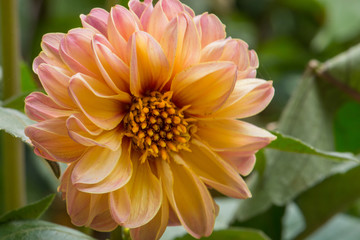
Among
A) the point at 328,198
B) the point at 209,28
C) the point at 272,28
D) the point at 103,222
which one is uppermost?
the point at 209,28

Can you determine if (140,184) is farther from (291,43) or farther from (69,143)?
(291,43)

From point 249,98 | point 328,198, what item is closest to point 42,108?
point 249,98

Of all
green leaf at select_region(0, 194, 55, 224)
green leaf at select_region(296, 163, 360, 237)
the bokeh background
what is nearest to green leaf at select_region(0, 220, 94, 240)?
green leaf at select_region(0, 194, 55, 224)

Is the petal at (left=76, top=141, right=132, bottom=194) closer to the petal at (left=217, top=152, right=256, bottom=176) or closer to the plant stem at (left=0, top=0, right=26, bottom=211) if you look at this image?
the petal at (left=217, top=152, right=256, bottom=176)

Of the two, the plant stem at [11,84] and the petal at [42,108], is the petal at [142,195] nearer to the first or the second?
the petal at [42,108]

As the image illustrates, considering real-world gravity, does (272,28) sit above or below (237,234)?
below

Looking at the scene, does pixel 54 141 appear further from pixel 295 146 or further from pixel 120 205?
pixel 295 146

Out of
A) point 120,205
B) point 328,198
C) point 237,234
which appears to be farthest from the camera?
point 328,198

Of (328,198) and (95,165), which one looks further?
(328,198)
